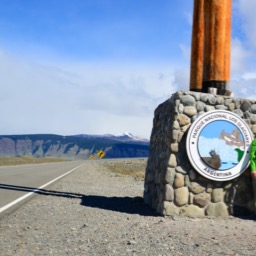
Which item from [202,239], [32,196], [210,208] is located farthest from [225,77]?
[32,196]

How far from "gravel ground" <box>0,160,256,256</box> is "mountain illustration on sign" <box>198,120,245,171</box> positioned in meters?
1.19

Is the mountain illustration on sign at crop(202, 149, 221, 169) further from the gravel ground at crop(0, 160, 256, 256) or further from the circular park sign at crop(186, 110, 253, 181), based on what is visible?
the gravel ground at crop(0, 160, 256, 256)

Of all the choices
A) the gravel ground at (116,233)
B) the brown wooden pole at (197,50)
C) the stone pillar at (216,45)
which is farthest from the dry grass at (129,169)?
the gravel ground at (116,233)

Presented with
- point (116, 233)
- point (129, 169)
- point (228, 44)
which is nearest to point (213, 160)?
point (228, 44)

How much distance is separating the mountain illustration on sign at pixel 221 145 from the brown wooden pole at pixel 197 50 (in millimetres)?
1629

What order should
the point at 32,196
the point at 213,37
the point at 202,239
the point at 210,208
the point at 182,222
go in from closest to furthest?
the point at 202,239
the point at 182,222
the point at 210,208
the point at 213,37
the point at 32,196

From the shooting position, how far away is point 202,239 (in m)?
6.29

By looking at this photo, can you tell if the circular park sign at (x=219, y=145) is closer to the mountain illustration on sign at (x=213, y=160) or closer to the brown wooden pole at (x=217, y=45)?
the mountain illustration on sign at (x=213, y=160)

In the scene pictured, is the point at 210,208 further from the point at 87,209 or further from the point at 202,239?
the point at 87,209

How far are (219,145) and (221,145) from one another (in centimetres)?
4

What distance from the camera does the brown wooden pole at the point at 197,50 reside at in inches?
399

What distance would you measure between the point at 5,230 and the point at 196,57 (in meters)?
6.08

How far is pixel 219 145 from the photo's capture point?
8711 mm

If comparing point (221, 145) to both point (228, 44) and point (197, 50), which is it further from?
point (197, 50)
